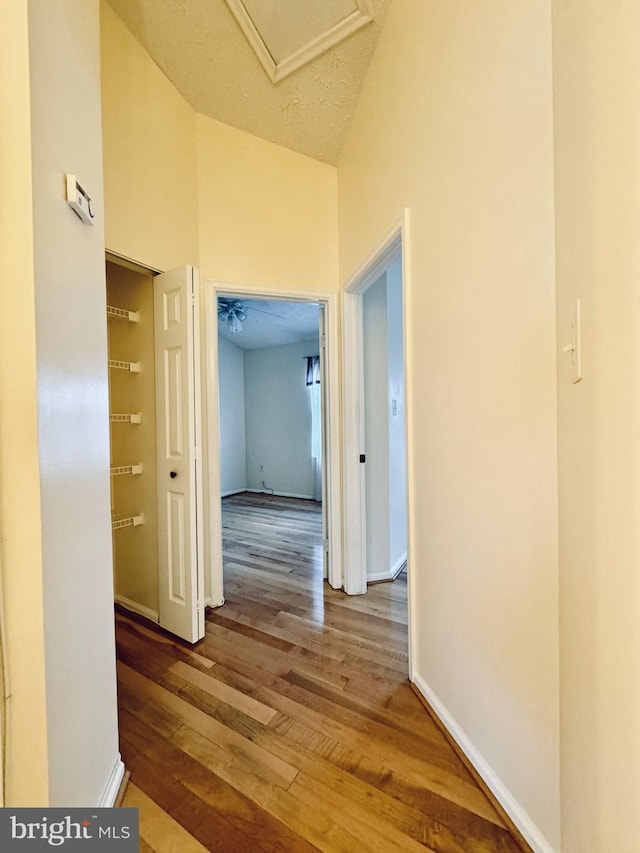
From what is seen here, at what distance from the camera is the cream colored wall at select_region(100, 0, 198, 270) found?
5.78 ft

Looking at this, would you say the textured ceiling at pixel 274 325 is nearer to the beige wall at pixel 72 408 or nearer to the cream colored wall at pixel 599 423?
the beige wall at pixel 72 408

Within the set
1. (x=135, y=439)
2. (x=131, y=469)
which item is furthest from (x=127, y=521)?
(x=135, y=439)

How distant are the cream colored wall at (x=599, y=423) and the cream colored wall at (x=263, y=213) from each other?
178 cm

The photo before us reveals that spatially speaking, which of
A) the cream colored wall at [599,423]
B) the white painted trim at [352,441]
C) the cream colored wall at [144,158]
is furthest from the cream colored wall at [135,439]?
the cream colored wall at [599,423]

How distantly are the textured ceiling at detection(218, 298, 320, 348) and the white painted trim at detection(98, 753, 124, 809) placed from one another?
401cm

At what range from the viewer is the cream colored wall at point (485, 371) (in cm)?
94

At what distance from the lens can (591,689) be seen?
0.77 meters

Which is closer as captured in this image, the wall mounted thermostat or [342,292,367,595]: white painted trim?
the wall mounted thermostat

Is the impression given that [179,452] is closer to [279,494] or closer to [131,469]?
[131,469]

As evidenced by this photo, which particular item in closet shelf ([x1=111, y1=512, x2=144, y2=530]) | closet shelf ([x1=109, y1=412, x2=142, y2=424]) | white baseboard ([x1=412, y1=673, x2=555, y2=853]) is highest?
closet shelf ([x1=109, y1=412, x2=142, y2=424])

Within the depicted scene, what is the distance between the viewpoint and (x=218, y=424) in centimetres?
234

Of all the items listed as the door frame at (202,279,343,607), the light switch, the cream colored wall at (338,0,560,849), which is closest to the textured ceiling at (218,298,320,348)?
the door frame at (202,279,343,607)

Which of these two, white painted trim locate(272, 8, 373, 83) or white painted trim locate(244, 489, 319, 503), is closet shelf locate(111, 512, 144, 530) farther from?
white painted trim locate(244, 489, 319, 503)
